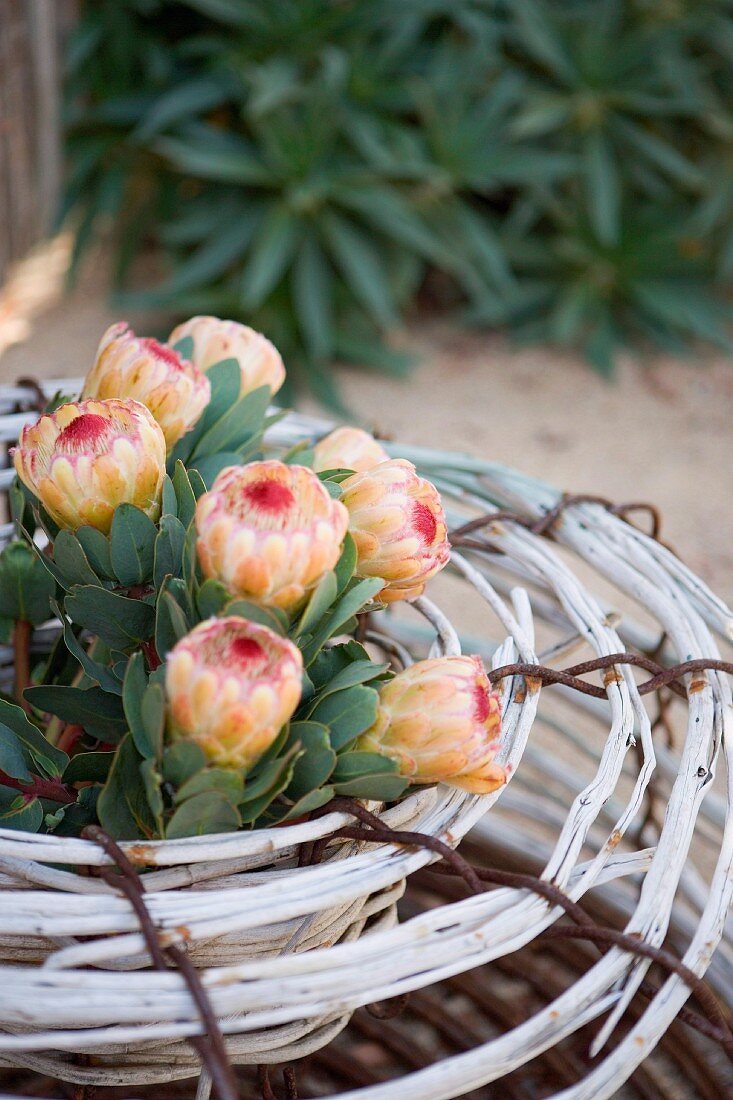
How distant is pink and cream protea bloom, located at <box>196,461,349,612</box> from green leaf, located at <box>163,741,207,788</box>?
58 millimetres

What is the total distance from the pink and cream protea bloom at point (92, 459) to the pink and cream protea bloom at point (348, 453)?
10cm

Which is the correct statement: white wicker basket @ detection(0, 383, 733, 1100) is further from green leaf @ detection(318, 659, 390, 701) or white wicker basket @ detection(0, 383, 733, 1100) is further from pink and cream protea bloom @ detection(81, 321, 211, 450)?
pink and cream protea bloom @ detection(81, 321, 211, 450)

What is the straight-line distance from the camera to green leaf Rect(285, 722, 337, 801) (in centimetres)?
37

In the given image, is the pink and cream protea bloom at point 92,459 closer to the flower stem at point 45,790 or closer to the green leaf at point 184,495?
the green leaf at point 184,495

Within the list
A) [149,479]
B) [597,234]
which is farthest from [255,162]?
[149,479]

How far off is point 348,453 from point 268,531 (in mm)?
150

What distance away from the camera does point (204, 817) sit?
365 mm

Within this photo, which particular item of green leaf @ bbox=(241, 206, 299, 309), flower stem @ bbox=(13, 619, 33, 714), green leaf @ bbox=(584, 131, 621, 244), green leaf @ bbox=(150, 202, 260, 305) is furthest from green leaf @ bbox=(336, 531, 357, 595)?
green leaf @ bbox=(584, 131, 621, 244)

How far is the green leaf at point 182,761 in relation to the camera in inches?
13.8

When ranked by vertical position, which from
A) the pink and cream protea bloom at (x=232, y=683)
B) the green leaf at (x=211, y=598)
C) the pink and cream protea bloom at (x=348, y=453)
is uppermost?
the pink and cream protea bloom at (x=348, y=453)

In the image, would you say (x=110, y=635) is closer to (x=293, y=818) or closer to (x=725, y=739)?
(x=293, y=818)

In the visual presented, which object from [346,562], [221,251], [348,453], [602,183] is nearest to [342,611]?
[346,562]

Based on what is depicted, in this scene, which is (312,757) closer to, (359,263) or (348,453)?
(348,453)

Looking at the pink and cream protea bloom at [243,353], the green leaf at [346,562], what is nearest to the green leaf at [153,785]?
the green leaf at [346,562]
